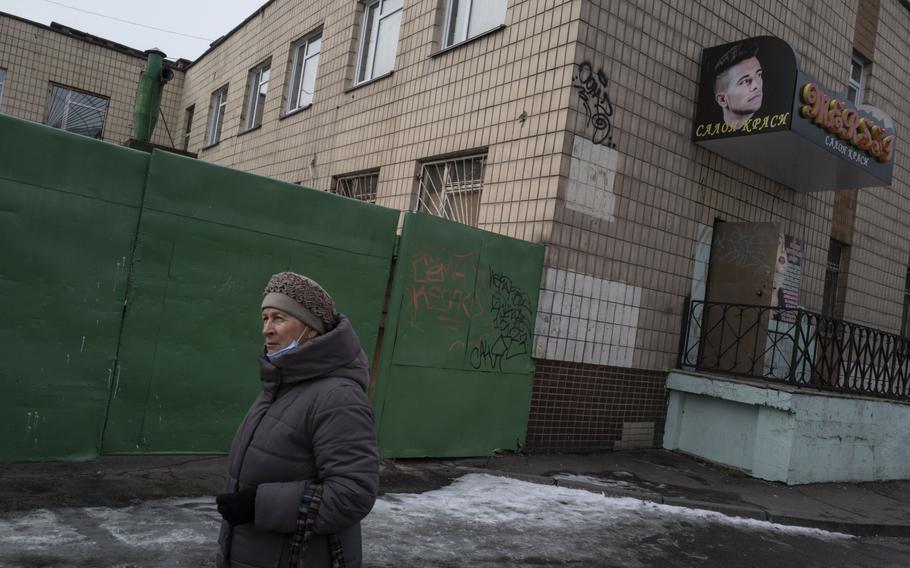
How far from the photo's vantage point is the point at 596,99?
7922 millimetres

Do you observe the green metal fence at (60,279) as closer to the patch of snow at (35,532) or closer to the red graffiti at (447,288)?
the patch of snow at (35,532)

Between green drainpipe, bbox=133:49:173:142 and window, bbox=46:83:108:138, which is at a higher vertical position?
window, bbox=46:83:108:138

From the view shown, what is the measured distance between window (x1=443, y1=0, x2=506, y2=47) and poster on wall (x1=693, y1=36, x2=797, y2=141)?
2.75m

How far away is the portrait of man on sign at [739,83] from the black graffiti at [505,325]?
3.57 m

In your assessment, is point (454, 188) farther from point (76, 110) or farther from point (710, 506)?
point (76, 110)

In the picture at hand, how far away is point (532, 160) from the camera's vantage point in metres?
7.94

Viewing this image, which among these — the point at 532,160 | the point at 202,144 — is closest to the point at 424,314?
the point at 532,160

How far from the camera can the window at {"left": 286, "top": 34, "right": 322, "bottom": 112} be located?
44.1 ft

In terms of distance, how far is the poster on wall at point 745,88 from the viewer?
312 inches

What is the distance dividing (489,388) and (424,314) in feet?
3.73

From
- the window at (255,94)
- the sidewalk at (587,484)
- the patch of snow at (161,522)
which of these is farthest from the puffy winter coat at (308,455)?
the window at (255,94)

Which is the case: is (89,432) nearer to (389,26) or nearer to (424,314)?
(424,314)

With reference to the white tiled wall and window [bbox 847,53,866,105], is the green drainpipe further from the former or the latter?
window [bbox 847,53,866,105]

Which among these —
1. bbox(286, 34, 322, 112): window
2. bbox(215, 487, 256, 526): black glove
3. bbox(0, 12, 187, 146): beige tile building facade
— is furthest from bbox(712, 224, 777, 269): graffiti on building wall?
bbox(0, 12, 187, 146): beige tile building facade
